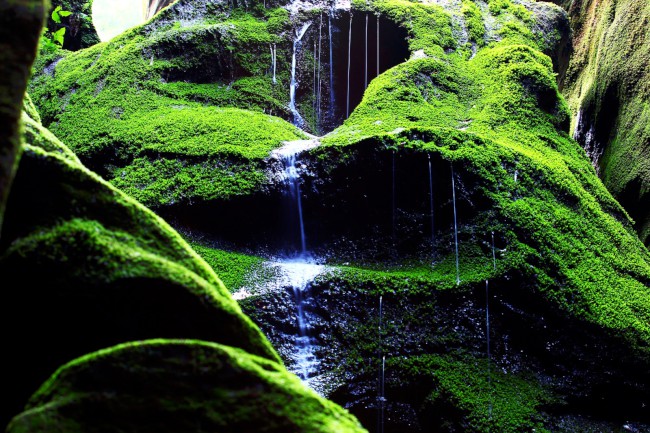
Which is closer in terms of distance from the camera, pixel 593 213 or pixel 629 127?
pixel 593 213

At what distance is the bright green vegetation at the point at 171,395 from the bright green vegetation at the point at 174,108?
5.69 meters

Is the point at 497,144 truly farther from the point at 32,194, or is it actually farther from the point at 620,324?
the point at 32,194

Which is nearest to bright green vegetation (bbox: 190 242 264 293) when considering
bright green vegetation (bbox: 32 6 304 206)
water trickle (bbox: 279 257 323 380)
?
water trickle (bbox: 279 257 323 380)

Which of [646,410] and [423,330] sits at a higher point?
[423,330]

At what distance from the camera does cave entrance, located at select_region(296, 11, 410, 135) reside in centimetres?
1246

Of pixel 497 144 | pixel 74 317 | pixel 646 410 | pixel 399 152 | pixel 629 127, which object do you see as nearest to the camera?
pixel 74 317

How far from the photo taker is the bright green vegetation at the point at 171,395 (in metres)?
2.12

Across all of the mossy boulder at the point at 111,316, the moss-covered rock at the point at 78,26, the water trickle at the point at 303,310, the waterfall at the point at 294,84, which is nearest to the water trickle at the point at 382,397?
the water trickle at the point at 303,310

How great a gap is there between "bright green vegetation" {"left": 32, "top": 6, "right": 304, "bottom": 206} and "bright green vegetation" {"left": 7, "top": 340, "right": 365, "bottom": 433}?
5.69m

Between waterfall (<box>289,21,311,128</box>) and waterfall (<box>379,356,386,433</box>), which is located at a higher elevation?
waterfall (<box>289,21,311,128</box>)

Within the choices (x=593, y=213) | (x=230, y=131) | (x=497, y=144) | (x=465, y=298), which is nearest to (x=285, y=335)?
(x=465, y=298)

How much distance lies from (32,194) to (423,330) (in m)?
5.31

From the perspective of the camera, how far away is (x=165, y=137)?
28.3 feet

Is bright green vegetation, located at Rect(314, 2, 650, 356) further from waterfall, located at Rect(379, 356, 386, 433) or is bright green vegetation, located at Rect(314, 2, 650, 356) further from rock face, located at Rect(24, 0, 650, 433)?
waterfall, located at Rect(379, 356, 386, 433)
